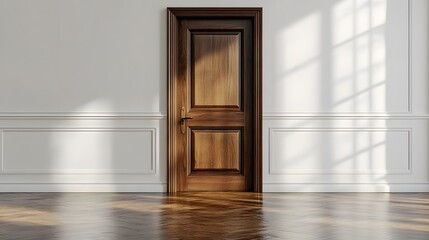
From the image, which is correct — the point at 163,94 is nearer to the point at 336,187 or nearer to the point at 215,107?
the point at 215,107

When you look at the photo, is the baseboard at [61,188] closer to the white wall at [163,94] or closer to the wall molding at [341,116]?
the white wall at [163,94]

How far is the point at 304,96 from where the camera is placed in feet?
26.1

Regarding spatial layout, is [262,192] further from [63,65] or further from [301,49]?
[63,65]

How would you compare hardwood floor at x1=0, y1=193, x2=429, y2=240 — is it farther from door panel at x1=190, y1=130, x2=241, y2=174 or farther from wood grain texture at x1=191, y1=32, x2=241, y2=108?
wood grain texture at x1=191, y1=32, x2=241, y2=108

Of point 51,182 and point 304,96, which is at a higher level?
point 304,96

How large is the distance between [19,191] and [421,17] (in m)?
4.96

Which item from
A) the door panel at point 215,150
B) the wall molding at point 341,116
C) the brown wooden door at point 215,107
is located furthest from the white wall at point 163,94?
the door panel at point 215,150

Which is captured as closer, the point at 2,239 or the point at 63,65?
the point at 2,239

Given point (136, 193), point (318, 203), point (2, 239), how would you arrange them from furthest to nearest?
point (136, 193), point (318, 203), point (2, 239)

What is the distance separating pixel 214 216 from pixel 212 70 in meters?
2.53

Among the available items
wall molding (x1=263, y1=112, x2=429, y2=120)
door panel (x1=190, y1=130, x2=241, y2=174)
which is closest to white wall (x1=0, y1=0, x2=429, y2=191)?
wall molding (x1=263, y1=112, x2=429, y2=120)

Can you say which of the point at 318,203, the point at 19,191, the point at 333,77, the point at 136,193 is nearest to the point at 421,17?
the point at 333,77

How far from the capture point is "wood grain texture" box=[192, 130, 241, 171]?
802cm

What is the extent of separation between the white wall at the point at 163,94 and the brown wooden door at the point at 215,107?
161 millimetres
